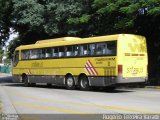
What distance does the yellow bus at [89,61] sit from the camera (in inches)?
1003

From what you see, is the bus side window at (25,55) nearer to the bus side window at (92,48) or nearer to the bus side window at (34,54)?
the bus side window at (34,54)

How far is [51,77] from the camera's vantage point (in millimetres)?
31688

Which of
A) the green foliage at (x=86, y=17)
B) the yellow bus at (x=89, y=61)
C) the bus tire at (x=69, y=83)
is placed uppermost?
the green foliage at (x=86, y=17)

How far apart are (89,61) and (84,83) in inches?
62.2

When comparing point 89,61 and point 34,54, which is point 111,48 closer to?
point 89,61

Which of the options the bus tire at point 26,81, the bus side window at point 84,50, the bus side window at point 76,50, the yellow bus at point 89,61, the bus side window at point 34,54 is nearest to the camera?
the yellow bus at point 89,61

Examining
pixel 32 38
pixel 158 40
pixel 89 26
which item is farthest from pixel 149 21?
pixel 32 38

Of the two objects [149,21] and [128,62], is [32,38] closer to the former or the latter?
[149,21]

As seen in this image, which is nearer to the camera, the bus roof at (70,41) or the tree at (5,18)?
the bus roof at (70,41)

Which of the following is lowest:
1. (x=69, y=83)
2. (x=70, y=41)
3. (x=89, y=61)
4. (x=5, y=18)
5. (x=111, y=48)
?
(x=69, y=83)

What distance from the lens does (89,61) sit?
2753cm

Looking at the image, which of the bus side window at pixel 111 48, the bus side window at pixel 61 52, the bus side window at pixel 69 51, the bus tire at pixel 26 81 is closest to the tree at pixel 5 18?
the bus tire at pixel 26 81

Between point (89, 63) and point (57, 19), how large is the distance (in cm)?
1035

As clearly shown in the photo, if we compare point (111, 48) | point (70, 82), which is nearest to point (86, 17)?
point (70, 82)
